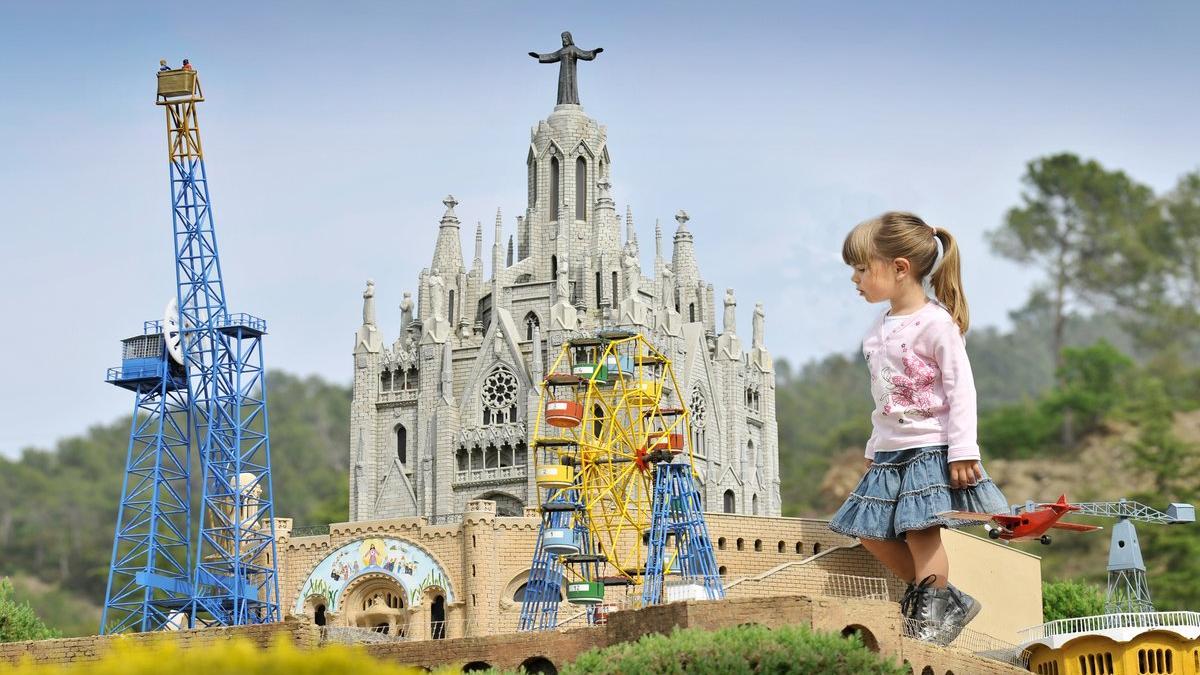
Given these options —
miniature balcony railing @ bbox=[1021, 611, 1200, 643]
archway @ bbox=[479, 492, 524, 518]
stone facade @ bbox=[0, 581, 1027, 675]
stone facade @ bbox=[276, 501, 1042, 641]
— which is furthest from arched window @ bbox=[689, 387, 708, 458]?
stone facade @ bbox=[0, 581, 1027, 675]

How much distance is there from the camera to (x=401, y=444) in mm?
79875

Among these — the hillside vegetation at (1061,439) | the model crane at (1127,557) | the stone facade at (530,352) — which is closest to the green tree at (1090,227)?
the hillside vegetation at (1061,439)

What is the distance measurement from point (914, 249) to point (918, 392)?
3.02 metres

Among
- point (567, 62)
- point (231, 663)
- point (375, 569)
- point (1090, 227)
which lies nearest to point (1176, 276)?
point (1090, 227)

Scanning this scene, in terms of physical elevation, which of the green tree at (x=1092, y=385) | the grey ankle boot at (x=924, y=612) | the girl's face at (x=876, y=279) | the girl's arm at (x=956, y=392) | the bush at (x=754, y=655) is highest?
the green tree at (x=1092, y=385)

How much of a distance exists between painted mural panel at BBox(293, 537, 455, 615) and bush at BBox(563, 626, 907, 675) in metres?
21.5

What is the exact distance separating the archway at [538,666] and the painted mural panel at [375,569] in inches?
610

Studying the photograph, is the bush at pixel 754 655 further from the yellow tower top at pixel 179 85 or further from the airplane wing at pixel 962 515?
the yellow tower top at pixel 179 85

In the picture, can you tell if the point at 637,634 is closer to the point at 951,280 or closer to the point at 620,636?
the point at 620,636

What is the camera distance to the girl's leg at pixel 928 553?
167 feet

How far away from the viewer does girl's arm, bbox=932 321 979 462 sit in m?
49.8

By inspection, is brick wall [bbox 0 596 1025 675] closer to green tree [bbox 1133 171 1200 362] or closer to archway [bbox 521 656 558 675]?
archway [bbox 521 656 558 675]

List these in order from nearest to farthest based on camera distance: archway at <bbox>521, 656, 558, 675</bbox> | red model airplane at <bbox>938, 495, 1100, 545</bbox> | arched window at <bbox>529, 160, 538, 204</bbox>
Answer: red model airplane at <bbox>938, 495, 1100, 545</bbox> < archway at <bbox>521, 656, 558, 675</bbox> < arched window at <bbox>529, 160, 538, 204</bbox>

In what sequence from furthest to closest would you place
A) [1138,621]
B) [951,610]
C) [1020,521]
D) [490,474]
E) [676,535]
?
[490,474], [676,535], [1138,621], [951,610], [1020,521]
